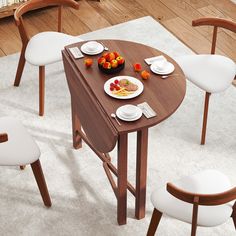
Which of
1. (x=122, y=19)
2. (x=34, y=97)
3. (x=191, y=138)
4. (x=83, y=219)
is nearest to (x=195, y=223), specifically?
(x=83, y=219)

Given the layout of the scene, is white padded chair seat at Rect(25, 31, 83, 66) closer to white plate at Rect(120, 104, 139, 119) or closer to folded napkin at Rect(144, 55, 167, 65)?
folded napkin at Rect(144, 55, 167, 65)

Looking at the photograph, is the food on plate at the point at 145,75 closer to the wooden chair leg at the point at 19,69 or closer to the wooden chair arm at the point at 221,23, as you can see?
the wooden chair arm at the point at 221,23

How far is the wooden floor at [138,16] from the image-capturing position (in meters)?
4.75

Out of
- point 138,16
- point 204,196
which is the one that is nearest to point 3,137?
point 204,196

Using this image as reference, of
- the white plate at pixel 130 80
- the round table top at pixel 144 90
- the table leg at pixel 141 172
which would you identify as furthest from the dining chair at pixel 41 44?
the table leg at pixel 141 172

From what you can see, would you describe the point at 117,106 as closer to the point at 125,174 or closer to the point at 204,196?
the point at 125,174

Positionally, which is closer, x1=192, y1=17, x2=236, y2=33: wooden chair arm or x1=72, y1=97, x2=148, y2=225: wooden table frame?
x1=72, y1=97, x2=148, y2=225: wooden table frame

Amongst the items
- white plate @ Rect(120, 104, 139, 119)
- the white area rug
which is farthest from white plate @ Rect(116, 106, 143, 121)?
the white area rug

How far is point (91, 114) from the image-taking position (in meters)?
3.21

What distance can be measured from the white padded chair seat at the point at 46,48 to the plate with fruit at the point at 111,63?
623mm

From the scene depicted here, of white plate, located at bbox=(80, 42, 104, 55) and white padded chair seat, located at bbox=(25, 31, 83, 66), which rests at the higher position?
white plate, located at bbox=(80, 42, 104, 55)

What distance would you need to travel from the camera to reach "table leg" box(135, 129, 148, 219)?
3.03m

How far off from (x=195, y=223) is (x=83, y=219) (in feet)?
2.85

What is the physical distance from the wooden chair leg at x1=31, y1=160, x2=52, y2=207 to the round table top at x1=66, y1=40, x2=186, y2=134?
50cm
